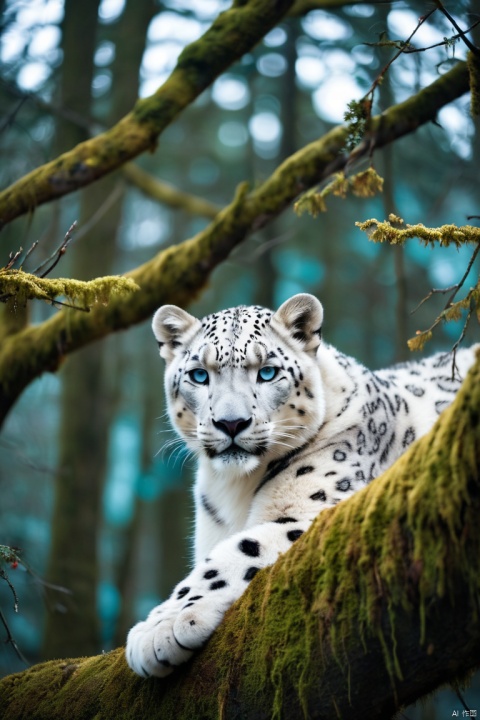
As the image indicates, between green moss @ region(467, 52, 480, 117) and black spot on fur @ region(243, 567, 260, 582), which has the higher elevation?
green moss @ region(467, 52, 480, 117)

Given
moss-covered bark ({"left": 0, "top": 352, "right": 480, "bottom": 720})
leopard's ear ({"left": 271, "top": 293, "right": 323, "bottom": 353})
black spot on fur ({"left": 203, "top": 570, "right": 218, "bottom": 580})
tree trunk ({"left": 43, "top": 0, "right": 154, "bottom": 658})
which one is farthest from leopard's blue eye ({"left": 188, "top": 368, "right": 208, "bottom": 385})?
tree trunk ({"left": 43, "top": 0, "right": 154, "bottom": 658})

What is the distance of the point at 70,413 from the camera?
15.5m

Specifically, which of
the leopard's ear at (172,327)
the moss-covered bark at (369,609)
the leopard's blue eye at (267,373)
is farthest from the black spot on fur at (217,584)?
the leopard's ear at (172,327)

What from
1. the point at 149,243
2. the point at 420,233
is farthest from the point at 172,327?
the point at 149,243

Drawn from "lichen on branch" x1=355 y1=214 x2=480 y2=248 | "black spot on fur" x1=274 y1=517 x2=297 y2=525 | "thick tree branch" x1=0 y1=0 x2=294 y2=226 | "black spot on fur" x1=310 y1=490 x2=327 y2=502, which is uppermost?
"thick tree branch" x1=0 y1=0 x2=294 y2=226

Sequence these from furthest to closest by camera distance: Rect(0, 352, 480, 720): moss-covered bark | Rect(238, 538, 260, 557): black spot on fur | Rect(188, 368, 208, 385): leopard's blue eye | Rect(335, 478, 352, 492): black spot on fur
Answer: Rect(188, 368, 208, 385): leopard's blue eye < Rect(335, 478, 352, 492): black spot on fur < Rect(238, 538, 260, 557): black spot on fur < Rect(0, 352, 480, 720): moss-covered bark

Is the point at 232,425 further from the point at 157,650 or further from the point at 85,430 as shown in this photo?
the point at 85,430

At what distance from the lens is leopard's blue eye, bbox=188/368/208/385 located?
667 centimetres

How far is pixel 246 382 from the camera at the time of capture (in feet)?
20.9

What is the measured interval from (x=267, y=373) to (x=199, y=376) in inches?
22.6

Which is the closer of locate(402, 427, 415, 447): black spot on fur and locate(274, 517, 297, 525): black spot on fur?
locate(274, 517, 297, 525): black spot on fur

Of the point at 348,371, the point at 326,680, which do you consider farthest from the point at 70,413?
the point at 326,680

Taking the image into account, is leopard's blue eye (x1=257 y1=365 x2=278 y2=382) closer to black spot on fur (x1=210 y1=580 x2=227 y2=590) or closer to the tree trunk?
black spot on fur (x1=210 y1=580 x2=227 y2=590)

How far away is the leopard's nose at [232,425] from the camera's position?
604 cm
